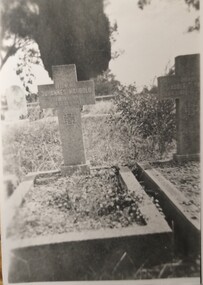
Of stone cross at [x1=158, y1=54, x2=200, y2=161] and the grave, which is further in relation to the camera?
the grave

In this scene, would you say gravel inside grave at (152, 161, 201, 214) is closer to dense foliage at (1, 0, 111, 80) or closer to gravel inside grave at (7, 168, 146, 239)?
gravel inside grave at (7, 168, 146, 239)

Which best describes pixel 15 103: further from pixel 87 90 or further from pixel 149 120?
pixel 149 120

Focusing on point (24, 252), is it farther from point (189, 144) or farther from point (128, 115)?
point (189, 144)

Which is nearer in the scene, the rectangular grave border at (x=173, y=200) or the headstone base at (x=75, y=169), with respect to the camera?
the rectangular grave border at (x=173, y=200)

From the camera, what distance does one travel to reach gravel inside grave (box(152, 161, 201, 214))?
182cm

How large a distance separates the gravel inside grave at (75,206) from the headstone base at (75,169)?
29 mm

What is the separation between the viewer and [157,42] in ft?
5.92

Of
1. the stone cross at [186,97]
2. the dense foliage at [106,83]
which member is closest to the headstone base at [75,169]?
the dense foliage at [106,83]

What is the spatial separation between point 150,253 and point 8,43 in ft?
4.58

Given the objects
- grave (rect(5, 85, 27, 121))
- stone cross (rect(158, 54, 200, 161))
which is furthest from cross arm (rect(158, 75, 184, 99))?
grave (rect(5, 85, 27, 121))

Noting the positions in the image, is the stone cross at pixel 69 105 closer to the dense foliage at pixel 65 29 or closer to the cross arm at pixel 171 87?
the dense foliage at pixel 65 29

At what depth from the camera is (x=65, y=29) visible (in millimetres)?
1866

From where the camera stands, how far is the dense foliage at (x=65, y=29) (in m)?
1.84

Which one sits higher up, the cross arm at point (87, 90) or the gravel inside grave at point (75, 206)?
the cross arm at point (87, 90)
